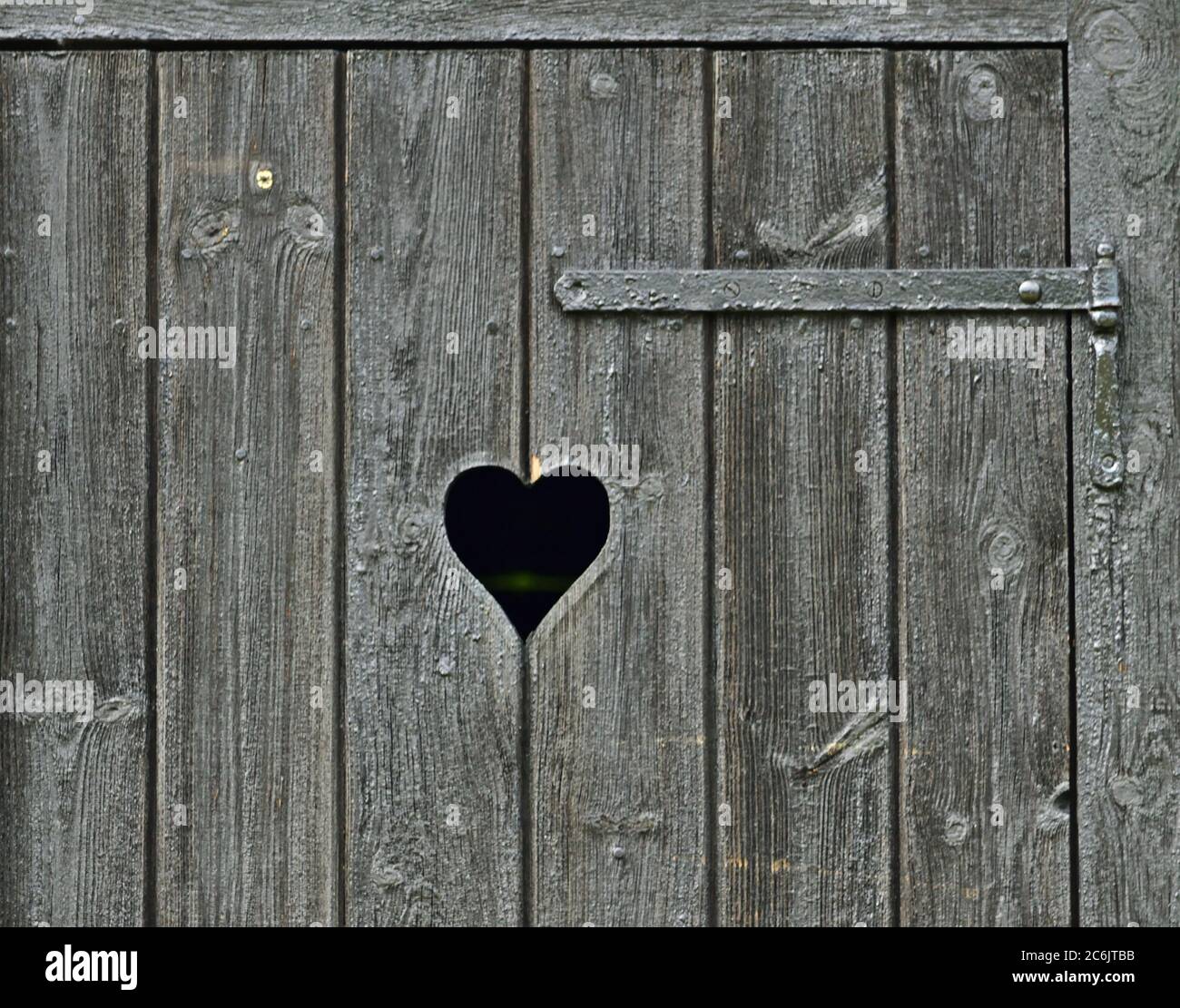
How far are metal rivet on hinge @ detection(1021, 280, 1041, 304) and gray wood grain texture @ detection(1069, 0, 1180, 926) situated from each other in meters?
0.05

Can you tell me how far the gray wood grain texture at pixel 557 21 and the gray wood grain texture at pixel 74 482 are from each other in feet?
0.20

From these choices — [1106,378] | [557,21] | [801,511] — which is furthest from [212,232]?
[1106,378]

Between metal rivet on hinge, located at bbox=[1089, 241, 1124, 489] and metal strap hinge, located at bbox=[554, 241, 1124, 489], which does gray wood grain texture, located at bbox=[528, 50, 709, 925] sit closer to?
metal strap hinge, located at bbox=[554, 241, 1124, 489]

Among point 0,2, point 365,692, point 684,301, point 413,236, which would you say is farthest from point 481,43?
point 365,692

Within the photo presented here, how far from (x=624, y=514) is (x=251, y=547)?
1.20ft

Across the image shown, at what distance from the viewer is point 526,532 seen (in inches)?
56.2

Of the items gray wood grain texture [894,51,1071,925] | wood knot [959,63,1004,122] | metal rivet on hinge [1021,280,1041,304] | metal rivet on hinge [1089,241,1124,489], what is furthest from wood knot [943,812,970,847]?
wood knot [959,63,1004,122]

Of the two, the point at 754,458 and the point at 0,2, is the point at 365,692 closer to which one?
the point at 754,458

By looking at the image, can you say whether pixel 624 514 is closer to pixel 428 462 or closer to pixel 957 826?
pixel 428 462

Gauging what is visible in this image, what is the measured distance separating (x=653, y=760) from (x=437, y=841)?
226mm

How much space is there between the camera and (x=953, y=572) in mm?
1293

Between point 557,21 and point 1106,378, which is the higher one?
point 557,21

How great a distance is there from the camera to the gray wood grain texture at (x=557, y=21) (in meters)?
1.31

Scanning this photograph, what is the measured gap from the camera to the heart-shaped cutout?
1.32 metres
